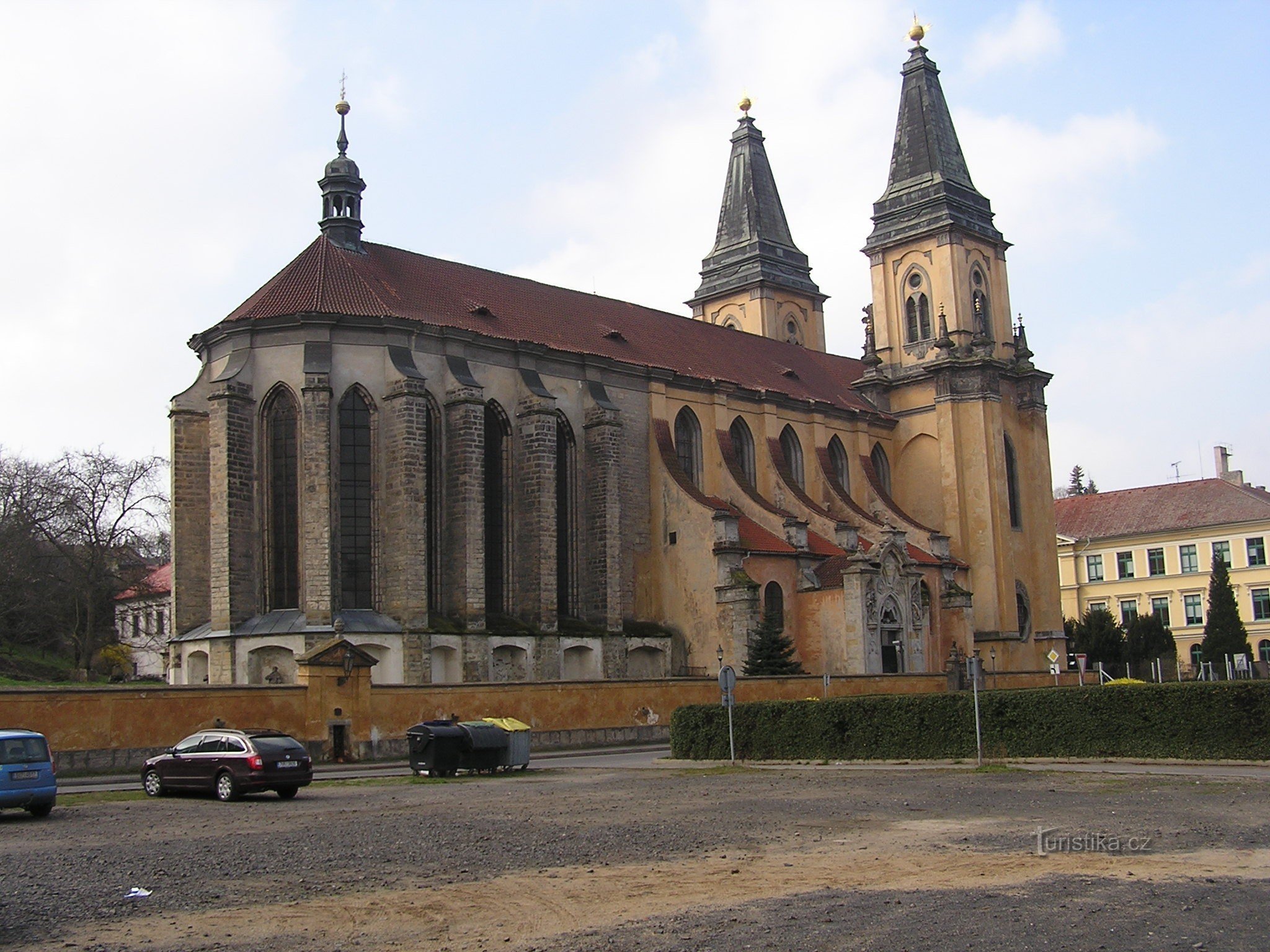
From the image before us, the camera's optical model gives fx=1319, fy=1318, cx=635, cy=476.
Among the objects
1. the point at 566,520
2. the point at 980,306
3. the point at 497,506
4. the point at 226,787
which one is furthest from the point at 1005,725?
the point at 980,306

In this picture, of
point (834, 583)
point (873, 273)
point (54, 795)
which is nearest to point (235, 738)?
point (54, 795)

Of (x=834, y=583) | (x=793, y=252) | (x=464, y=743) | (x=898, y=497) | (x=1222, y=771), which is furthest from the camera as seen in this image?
(x=793, y=252)

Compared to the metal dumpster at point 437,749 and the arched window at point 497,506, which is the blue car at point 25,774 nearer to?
the metal dumpster at point 437,749

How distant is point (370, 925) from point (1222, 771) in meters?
16.1

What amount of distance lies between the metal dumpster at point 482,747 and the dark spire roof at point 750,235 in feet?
155

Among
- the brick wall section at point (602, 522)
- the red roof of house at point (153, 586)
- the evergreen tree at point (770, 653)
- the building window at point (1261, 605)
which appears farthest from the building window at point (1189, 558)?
the red roof of house at point (153, 586)

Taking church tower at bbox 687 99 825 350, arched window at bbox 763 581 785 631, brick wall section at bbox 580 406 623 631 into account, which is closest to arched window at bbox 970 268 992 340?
church tower at bbox 687 99 825 350

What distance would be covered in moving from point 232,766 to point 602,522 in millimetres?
24639

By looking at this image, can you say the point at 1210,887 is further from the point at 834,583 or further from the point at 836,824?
the point at 834,583

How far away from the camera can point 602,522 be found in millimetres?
44969

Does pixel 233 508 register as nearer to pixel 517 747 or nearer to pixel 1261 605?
pixel 517 747

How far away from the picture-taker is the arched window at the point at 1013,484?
194 feet

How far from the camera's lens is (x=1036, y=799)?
1780 cm

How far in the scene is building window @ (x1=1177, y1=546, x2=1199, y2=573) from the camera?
2771 inches
